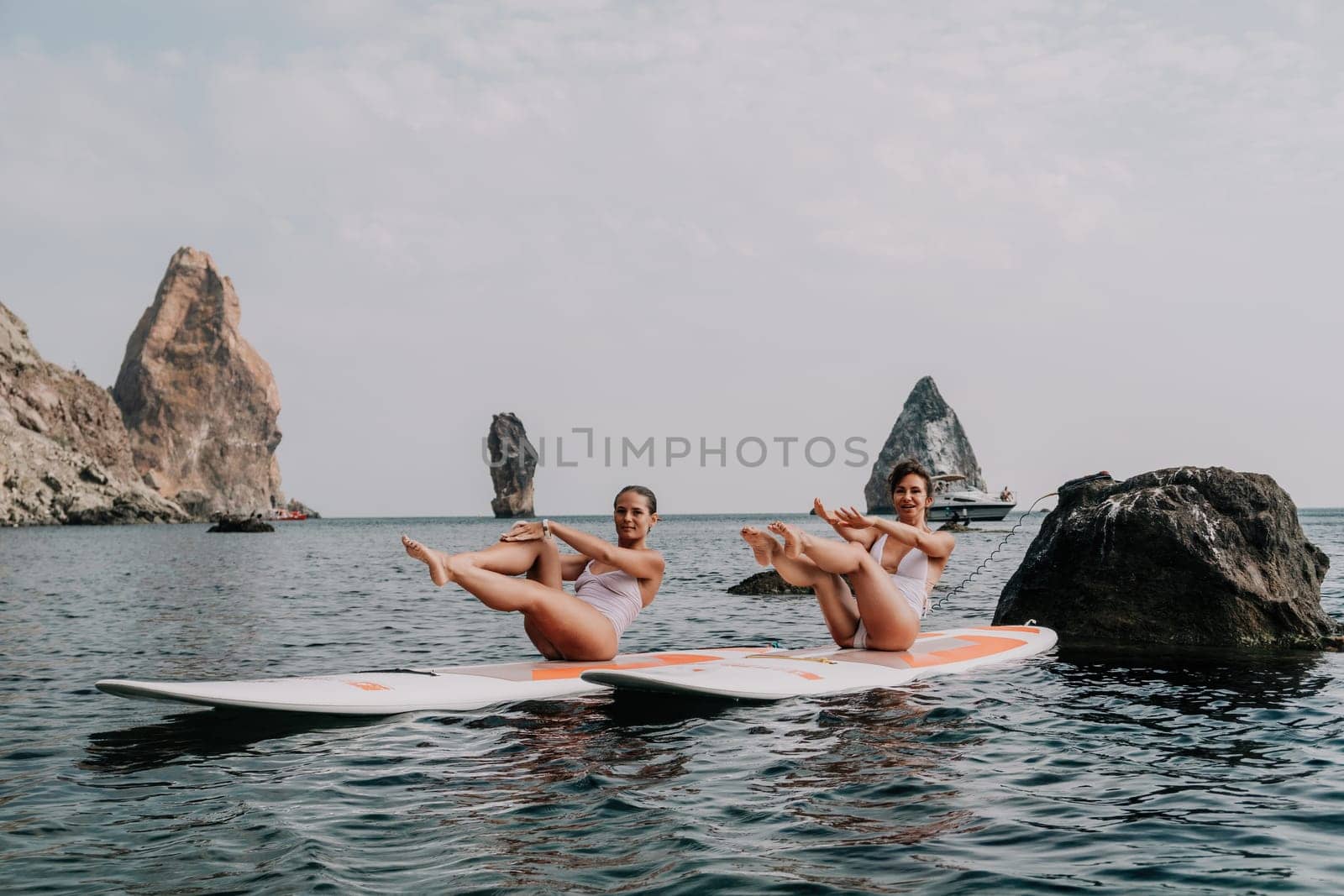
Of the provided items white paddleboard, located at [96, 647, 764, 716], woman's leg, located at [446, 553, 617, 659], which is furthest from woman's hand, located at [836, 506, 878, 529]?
woman's leg, located at [446, 553, 617, 659]

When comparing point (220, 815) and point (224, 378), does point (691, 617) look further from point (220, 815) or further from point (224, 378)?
point (224, 378)

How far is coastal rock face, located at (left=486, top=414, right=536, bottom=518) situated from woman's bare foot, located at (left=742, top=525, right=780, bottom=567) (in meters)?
149

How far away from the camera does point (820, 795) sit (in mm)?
6098

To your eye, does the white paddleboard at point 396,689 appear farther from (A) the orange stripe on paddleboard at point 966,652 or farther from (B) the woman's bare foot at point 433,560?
(A) the orange stripe on paddleboard at point 966,652

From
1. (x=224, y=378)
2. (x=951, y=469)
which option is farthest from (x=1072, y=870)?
(x=224, y=378)

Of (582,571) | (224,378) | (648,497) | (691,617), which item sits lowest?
(691,617)

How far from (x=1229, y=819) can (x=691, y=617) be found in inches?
533

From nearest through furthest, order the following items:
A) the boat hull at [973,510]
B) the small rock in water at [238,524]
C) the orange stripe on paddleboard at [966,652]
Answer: the orange stripe on paddleboard at [966,652]
the boat hull at [973,510]
the small rock in water at [238,524]

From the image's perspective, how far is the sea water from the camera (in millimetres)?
4871

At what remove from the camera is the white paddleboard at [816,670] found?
8.70 metres

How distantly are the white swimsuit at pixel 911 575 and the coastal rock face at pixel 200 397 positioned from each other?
157594mm

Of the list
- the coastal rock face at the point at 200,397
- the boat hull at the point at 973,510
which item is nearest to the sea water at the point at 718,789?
the boat hull at the point at 973,510

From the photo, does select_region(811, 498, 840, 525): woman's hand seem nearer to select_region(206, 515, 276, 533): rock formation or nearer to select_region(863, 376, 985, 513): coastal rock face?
select_region(206, 515, 276, 533): rock formation

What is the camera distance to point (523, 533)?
845cm
